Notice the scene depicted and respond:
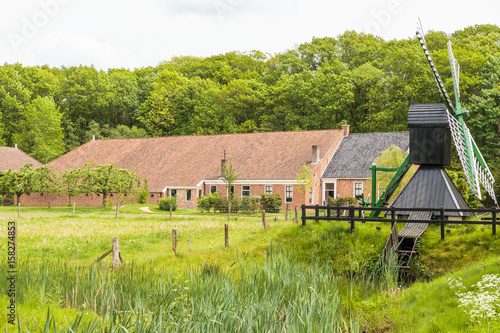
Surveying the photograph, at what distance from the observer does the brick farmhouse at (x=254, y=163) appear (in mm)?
41938

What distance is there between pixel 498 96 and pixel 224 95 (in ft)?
107

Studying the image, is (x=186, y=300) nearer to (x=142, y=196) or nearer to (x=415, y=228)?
(x=415, y=228)

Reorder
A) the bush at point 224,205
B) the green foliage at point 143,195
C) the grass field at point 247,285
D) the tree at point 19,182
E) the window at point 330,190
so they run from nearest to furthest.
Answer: the grass field at point 247,285, the bush at point 224,205, the window at point 330,190, the green foliage at point 143,195, the tree at point 19,182

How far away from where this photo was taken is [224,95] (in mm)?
65312

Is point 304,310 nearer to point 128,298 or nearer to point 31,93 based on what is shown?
point 128,298

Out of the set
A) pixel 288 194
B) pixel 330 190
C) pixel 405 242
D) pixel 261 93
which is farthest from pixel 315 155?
pixel 405 242

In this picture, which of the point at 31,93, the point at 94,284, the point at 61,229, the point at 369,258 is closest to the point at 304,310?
the point at 94,284

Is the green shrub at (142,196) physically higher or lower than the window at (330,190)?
lower

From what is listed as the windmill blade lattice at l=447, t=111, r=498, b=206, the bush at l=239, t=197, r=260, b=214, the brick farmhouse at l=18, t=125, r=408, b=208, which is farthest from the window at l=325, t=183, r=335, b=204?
the windmill blade lattice at l=447, t=111, r=498, b=206

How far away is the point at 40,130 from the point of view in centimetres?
6581

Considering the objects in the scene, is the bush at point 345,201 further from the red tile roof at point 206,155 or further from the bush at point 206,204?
the bush at point 206,204

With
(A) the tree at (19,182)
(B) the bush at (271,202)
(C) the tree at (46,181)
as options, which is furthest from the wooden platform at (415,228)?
(A) the tree at (19,182)

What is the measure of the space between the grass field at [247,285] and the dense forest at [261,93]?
29.1m

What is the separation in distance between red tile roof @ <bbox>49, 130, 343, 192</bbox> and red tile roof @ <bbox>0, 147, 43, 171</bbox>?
18.0 feet
